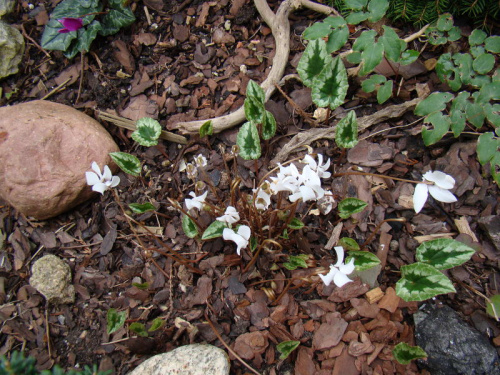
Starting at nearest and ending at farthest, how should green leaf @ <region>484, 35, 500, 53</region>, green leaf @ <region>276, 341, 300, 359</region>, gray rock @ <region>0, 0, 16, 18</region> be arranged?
green leaf @ <region>276, 341, 300, 359</region> < green leaf @ <region>484, 35, 500, 53</region> < gray rock @ <region>0, 0, 16, 18</region>

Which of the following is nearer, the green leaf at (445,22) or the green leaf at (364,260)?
the green leaf at (364,260)

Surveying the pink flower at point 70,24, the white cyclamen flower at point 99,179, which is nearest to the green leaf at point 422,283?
the white cyclamen flower at point 99,179

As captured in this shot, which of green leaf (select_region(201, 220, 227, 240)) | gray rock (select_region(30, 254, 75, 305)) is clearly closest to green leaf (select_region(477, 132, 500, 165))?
green leaf (select_region(201, 220, 227, 240))

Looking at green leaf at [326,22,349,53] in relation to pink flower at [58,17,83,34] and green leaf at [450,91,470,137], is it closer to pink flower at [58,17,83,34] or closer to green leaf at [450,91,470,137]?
green leaf at [450,91,470,137]

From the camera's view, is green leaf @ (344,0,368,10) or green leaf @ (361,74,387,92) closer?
green leaf @ (344,0,368,10)

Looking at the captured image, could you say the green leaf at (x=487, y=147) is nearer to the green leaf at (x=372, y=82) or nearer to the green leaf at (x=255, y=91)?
the green leaf at (x=372, y=82)

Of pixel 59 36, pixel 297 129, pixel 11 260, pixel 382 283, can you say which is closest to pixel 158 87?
pixel 59 36

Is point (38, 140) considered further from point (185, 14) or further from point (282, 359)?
point (282, 359)
